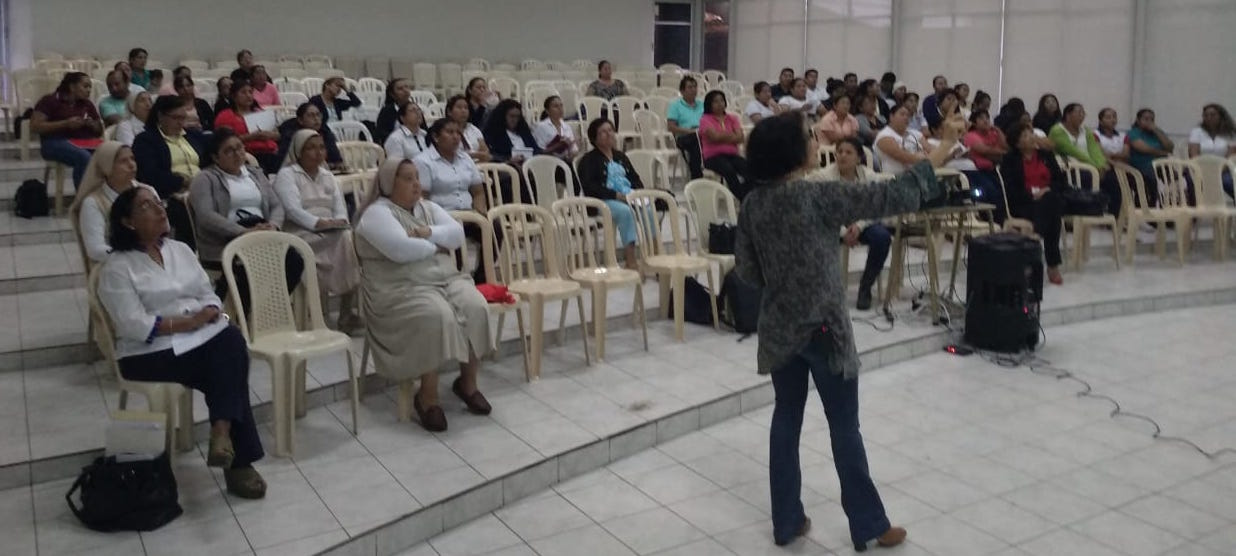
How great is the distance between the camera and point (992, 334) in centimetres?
564

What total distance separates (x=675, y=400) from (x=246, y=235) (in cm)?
185

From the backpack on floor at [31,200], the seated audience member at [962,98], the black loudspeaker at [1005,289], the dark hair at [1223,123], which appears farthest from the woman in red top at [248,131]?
the dark hair at [1223,123]

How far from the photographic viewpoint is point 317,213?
4.94 metres

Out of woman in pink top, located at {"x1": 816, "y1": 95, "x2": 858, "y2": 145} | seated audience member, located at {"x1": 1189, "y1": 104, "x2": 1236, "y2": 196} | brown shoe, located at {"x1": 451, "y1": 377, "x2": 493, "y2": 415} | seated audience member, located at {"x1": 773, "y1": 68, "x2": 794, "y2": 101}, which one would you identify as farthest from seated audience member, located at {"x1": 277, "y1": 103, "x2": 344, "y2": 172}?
seated audience member, located at {"x1": 1189, "y1": 104, "x2": 1236, "y2": 196}

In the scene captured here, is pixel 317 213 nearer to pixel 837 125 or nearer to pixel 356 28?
pixel 837 125

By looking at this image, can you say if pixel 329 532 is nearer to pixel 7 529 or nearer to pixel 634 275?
pixel 7 529

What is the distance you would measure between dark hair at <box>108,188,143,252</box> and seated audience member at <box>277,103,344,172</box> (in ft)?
7.88

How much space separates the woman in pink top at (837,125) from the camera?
27.1 feet

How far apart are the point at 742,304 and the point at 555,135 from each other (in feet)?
7.61

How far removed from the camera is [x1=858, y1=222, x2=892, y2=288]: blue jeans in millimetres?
6164

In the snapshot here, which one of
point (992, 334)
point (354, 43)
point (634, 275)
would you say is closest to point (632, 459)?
point (634, 275)

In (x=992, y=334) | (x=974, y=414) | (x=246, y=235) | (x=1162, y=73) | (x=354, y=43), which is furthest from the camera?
(x=354, y=43)

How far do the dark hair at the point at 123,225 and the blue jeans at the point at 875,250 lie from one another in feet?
13.1

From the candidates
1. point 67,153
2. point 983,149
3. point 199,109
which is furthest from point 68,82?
point 983,149
